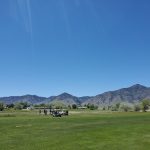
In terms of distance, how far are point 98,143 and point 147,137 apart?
A: 6.52 metres

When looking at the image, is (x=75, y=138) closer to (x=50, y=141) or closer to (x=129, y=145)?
(x=50, y=141)

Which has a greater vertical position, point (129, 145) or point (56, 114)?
point (56, 114)

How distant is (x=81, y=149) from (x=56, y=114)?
278ft

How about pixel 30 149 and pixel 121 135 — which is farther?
pixel 121 135

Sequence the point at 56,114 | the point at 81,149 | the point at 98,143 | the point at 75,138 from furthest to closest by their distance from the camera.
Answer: the point at 56,114 < the point at 75,138 < the point at 98,143 < the point at 81,149

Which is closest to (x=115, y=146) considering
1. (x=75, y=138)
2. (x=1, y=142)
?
(x=75, y=138)

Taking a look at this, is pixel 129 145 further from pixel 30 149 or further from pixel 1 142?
pixel 1 142

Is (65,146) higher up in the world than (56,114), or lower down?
lower down

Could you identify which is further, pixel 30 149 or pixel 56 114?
pixel 56 114

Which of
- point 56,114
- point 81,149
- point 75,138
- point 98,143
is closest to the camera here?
point 81,149

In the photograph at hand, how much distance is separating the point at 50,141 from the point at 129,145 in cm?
786

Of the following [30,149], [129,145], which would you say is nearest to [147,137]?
[129,145]

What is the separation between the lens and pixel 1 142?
35406 mm

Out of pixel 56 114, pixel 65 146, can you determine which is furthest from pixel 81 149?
pixel 56 114
